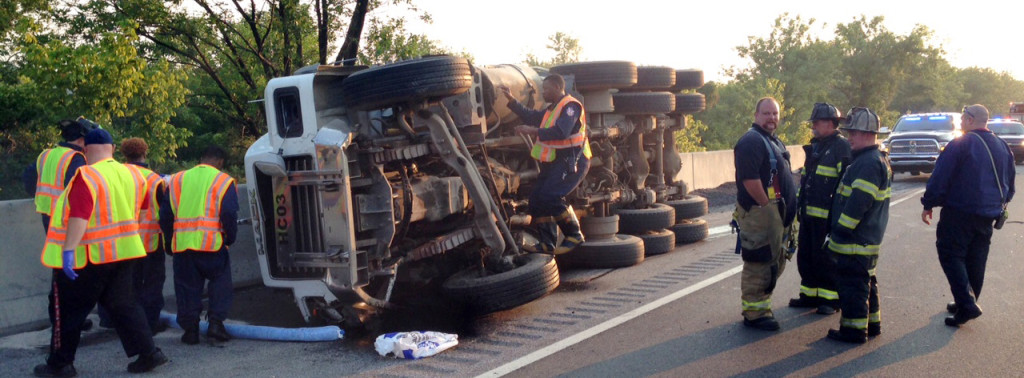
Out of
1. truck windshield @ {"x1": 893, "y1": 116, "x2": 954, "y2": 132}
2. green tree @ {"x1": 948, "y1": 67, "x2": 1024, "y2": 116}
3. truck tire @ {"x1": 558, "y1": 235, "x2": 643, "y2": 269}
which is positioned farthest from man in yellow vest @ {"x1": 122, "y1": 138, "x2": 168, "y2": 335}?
green tree @ {"x1": 948, "y1": 67, "x2": 1024, "y2": 116}

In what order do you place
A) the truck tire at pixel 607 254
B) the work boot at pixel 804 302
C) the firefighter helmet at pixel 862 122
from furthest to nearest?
the truck tire at pixel 607 254
the work boot at pixel 804 302
the firefighter helmet at pixel 862 122

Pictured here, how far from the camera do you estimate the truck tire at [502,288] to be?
5.73m

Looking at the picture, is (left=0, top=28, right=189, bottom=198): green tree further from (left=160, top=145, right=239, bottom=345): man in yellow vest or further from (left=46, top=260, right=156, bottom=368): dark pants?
(left=46, top=260, right=156, bottom=368): dark pants

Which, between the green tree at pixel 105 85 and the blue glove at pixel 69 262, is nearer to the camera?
the blue glove at pixel 69 262

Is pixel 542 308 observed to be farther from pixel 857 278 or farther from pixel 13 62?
pixel 13 62

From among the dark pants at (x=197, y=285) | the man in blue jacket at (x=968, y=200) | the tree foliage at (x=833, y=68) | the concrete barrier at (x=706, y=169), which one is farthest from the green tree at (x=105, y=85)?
the tree foliage at (x=833, y=68)

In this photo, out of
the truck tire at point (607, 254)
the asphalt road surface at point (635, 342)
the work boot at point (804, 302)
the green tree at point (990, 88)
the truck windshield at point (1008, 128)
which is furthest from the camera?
the green tree at point (990, 88)

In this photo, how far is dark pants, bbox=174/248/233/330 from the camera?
5551 millimetres

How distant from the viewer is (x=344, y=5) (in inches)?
562

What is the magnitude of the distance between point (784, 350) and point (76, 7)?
41.3 feet

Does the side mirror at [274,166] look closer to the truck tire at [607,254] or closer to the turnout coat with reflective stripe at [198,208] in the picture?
the turnout coat with reflective stripe at [198,208]

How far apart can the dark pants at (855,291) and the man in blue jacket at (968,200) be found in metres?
0.78

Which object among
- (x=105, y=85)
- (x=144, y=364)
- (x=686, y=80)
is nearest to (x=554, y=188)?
(x=144, y=364)

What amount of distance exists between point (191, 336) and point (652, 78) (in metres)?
5.97
